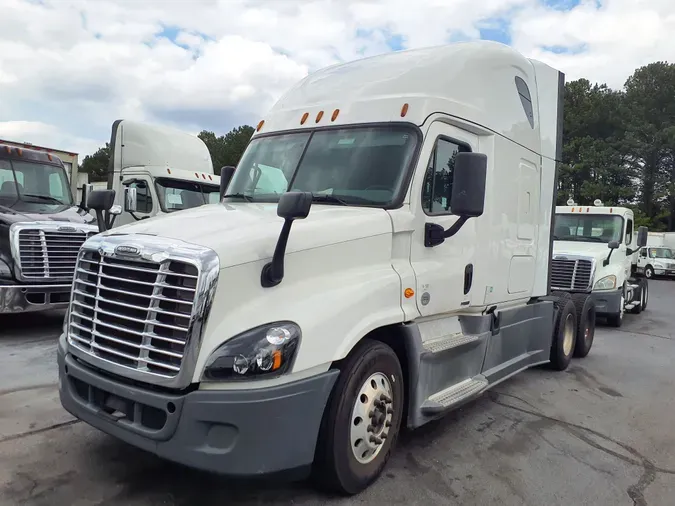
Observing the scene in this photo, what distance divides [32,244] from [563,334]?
7.26 metres

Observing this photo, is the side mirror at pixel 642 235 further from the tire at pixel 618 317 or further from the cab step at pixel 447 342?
the cab step at pixel 447 342

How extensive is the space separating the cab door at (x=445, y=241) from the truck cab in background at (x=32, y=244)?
5.75m

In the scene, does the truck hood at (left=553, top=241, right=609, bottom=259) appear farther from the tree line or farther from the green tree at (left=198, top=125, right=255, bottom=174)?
the green tree at (left=198, top=125, right=255, bottom=174)

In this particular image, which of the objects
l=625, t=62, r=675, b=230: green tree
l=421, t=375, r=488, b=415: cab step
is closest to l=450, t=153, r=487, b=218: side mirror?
l=421, t=375, r=488, b=415: cab step

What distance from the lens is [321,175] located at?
170 inches

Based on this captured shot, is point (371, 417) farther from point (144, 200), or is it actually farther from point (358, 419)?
point (144, 200)

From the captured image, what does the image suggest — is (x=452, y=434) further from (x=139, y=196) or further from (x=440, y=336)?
(x=139, y=196)

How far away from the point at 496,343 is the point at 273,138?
9.44 ft

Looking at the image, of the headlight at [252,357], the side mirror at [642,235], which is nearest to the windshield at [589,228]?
the side mirror at [642,235]

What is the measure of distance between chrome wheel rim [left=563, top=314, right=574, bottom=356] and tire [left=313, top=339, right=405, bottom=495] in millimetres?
4368

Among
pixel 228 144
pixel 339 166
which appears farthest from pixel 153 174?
pixel 228 144

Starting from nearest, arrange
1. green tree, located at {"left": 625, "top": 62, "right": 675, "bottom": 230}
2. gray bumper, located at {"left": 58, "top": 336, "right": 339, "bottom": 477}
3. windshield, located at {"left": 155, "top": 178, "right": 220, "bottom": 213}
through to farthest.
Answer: gray bumper, located at {"left": 58, "top": 336, "right": 339, "bottom": 477} < windshield, located at {"left": 155, "top": 178, "right": 220, "bottom": 213} < green tree, located at {"left": 625, "top": 62, "right": 675, "bottom": 230}

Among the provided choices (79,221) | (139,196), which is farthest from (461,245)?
(139,196)

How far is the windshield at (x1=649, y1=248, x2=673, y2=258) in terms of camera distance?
28.4 m
